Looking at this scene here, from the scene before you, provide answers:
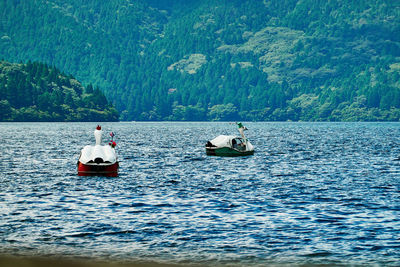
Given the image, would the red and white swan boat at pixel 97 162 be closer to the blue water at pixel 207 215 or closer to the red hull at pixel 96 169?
the red hull at pixel 96 169

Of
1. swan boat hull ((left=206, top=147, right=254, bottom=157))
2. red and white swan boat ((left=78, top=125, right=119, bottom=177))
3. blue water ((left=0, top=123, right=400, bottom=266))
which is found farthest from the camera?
swan boat hull ((left=206, top=147, right=254, bottom=157))

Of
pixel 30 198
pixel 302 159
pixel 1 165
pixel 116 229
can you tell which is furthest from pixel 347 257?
pixel 302 159

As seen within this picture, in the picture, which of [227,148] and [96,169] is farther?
[227,148]

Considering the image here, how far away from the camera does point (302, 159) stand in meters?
87.9

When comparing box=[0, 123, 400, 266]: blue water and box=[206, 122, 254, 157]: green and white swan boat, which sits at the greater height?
box=[206, 122, 254, 157]: green and white swan boat

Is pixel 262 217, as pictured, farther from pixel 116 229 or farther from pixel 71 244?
pixel 71 244

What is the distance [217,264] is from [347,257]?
614 centimetres

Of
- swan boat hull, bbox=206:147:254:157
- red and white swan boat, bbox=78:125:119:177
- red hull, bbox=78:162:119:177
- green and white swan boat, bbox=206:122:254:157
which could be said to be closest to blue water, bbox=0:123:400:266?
red hull, bbox=78:162:119:177

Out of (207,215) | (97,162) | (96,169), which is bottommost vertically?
(207,215)

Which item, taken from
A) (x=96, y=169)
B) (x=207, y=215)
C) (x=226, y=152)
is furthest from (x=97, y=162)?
(x=226, y=152)

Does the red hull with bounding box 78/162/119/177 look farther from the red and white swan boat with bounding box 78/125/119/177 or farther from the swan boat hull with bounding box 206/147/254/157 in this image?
the swan boat hull with bounding box 206/147/254/157

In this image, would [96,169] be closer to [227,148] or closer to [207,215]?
[207,215]

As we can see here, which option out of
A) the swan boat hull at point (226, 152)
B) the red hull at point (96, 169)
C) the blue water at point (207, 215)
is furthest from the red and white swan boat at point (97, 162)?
the swan boat hull at point (226, 152)

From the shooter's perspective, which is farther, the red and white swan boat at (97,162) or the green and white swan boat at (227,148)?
the green and white swan boat at (227,148)
